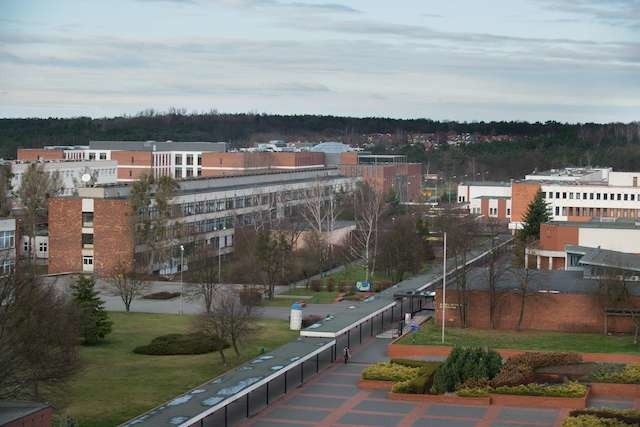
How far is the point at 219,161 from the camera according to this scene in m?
91.1

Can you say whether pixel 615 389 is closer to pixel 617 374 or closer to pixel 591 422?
pixel 617 374

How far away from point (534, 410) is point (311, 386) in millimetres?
5428

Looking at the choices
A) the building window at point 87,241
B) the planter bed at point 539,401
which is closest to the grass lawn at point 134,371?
the planter bed at point 539,401

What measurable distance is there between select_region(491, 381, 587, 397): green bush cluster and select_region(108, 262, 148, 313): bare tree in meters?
17.1

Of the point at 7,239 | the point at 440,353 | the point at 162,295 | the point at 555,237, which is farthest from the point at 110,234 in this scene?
the point at 440,353

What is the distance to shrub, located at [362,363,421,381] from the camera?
27.3 m

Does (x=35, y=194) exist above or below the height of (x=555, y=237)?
above

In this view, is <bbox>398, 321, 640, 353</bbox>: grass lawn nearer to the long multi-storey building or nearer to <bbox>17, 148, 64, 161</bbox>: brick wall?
the long multi-storey building

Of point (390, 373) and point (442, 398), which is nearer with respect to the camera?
point (442, 398)

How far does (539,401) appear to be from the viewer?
25578mm

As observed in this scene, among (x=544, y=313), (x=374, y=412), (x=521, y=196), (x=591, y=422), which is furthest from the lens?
(x=521, y=196)

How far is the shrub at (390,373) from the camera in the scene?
89.6 feet

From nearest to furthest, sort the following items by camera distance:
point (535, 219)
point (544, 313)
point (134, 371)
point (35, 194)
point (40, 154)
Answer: point (134, 371) → point (544, 313) → point (535, 219) → point (35, 194) → point (40, 154)

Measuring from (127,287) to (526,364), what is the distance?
16873 mm
